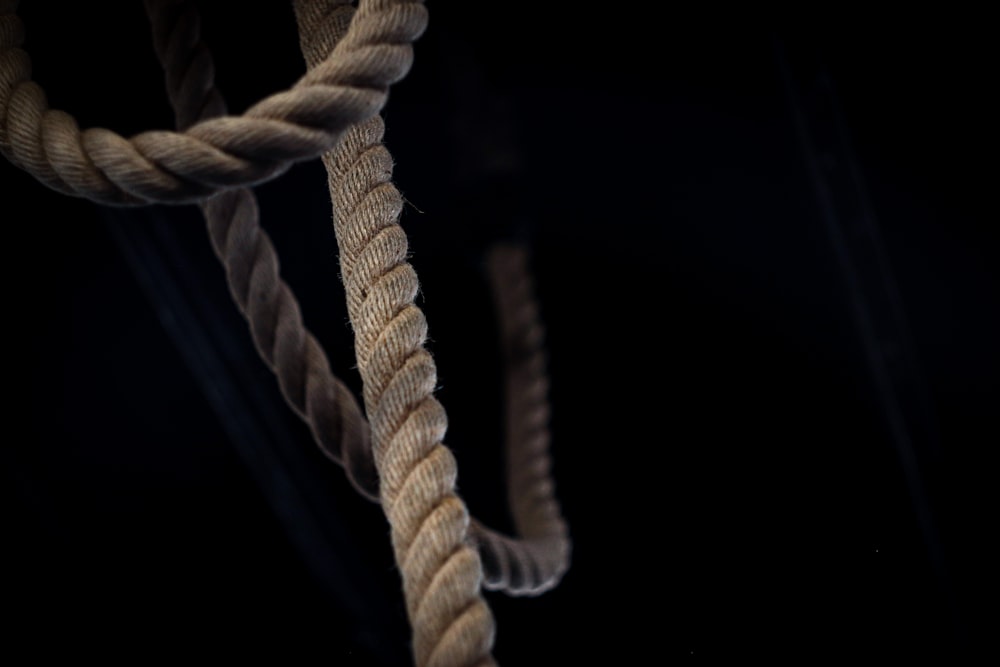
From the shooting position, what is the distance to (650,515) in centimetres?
79

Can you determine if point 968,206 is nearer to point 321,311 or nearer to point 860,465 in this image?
point 860,465

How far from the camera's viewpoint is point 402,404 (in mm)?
383

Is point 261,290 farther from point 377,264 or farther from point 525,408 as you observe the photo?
point 525,408

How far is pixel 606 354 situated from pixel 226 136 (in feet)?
1.77

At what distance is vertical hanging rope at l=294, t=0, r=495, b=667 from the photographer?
1.15 ft

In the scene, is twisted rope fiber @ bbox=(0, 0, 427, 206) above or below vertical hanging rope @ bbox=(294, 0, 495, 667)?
above

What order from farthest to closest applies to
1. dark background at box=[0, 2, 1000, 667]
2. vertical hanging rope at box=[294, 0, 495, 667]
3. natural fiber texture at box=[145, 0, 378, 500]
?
dark background at box=[0, 2, 1000, 667], natural fiber texture at box=[145, 0, 378, 500], vertical hanging rope at box=[294, 0, 495, 667]

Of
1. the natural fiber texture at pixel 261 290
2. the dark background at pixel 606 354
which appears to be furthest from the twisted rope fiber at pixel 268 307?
the dark background at pixel 606 354

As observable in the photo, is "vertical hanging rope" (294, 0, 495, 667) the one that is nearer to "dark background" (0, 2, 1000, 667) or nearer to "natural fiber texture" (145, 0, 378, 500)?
"natural fiber texture" (145, 0, 378, 500)

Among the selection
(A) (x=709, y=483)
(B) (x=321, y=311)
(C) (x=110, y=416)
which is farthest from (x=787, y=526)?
(C) (x=110, y=416)

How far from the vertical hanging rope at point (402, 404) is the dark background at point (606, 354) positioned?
0.82 ft

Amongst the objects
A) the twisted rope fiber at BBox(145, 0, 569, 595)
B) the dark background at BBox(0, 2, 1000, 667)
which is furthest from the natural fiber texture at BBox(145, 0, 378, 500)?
the dark background at BBox(0, 2, 1000, 667)

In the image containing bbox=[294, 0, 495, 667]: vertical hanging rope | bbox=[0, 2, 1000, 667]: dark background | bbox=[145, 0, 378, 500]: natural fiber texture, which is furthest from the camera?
bbox=[0, 2, 1000, 667]: dark background

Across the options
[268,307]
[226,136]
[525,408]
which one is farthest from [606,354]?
[226,136]
